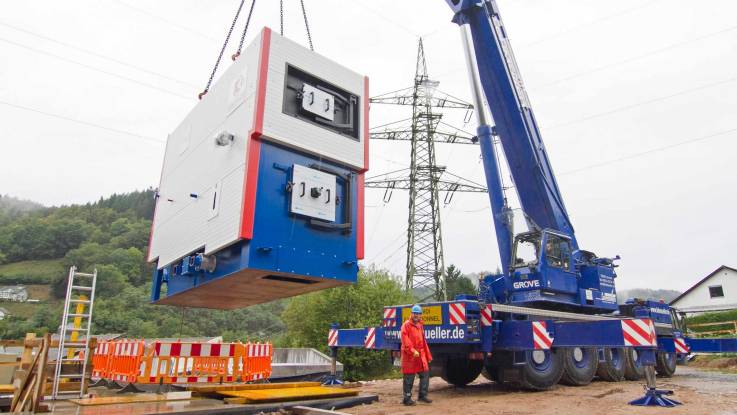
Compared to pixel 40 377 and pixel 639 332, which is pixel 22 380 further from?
pixel 639 332

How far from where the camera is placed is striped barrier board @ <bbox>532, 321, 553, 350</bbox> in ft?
22.5

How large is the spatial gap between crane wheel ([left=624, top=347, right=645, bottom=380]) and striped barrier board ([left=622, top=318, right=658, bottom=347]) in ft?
16.8

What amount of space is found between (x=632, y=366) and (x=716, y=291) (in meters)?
34.5

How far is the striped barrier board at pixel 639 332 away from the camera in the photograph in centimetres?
599

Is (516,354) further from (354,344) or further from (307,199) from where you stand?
(307,199)

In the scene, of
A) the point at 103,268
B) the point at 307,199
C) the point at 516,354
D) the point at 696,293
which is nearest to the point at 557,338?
the point at 516,354

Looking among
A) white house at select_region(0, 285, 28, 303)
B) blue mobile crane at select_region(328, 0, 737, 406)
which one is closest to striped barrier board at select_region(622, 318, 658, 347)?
blue mobile crane at select_region(328, 0, 737, 406)

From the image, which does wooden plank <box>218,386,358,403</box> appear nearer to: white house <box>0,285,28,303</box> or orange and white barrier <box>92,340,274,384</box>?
orange and white barrier <box>92,340,274,384</box>

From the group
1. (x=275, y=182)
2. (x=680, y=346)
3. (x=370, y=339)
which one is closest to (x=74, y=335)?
(x=275, y=182)

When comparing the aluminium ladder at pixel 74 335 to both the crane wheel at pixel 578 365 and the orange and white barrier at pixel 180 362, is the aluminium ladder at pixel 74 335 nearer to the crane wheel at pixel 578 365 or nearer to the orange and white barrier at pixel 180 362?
the orange and white barrier at pixel 180 362

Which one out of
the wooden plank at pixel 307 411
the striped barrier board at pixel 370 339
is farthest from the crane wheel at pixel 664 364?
the wooden plank at pixel 307 411

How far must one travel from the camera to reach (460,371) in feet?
30.1

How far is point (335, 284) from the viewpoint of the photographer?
25.8 feet

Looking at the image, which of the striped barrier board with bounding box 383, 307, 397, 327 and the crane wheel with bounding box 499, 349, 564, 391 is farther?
the striped barrier board with bounding box 383, 307, 397, 327
